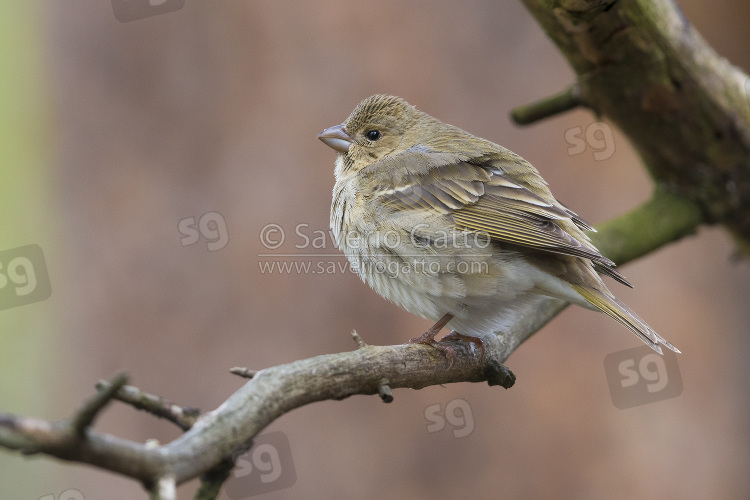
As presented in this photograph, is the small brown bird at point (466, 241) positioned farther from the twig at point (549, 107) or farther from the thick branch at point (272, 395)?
the twig at point (549, 107)

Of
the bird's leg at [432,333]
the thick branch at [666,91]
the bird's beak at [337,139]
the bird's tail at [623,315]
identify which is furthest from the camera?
the bird's beak at [337,139]

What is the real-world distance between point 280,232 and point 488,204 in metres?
1.87

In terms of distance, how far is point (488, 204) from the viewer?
3854mm

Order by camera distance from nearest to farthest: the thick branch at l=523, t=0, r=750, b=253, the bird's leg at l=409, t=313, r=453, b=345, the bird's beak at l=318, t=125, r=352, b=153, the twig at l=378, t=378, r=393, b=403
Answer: the twig at l=378, t=378, r=393, b=403 → the bird's leg at l=409, t=313, r=453, b=345 → the thick branch at l=523, t=0, r=750, b=253 → the bird's beak at l=318, t=125, r=352, b=153

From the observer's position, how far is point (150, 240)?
5.12 m

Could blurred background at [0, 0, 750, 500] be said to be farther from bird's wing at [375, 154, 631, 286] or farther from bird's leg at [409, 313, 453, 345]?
bird's leg at [409, 313, 453, 345]

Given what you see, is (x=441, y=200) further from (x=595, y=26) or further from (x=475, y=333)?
(x=595, y=26)

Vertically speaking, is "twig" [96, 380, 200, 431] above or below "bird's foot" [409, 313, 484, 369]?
above

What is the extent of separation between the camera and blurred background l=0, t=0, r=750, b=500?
514cm

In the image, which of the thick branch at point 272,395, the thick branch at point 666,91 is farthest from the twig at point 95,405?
the thick branch at point 666,91

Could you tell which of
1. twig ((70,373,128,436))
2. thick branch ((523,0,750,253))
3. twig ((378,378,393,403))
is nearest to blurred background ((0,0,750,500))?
thick branch ((523,0,750,253))

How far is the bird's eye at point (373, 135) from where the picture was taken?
4.67 meters

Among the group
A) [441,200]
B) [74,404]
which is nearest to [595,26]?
[441,200]

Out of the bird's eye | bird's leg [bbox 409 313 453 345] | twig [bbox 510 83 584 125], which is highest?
the bird's eye
